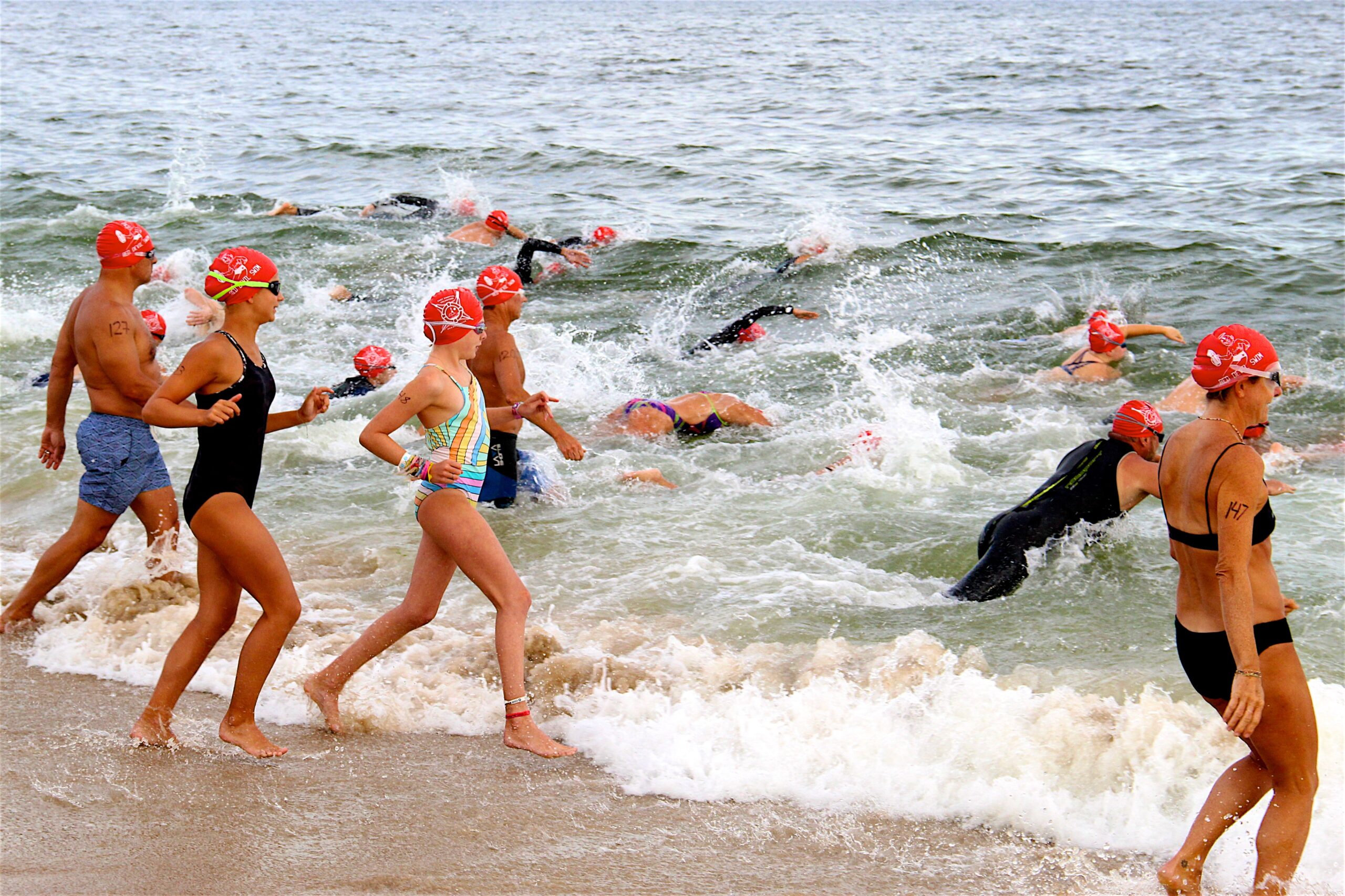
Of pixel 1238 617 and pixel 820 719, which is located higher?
pixel 1238 617

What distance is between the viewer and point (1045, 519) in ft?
22.3

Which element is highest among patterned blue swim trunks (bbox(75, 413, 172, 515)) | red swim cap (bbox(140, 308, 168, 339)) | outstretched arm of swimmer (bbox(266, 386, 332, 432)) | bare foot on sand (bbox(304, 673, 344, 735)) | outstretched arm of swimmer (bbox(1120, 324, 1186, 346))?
outstretched arm of swimmer (bbox(266, 386, 332, 432))

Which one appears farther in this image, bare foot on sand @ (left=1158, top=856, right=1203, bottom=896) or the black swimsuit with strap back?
the black swimsuit with strap back

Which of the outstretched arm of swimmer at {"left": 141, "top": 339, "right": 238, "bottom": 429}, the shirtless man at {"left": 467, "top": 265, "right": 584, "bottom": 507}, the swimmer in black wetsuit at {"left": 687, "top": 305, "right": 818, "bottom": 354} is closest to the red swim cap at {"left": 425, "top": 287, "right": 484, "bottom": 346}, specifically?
the outstretched arm of swimmer at {"left": 141, "top": 339, "right": 238, "bottom": 429}

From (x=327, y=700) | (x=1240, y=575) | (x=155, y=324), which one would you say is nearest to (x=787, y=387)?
(x=155, y=324)

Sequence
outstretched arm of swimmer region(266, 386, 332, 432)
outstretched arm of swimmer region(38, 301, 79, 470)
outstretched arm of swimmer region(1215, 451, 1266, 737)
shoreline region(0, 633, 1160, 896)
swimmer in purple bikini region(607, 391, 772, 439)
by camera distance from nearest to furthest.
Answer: outstretched arm of swimmer region(1215, 451, 1266, 737)
shoreline region(0, 633, 1160, 896)
outstretched arm of swimmer region(266, 386, 332, 432)
outstretched arm of swimmer region(38, 301, 79, 470)
swimmer in purple bikini region(607, 391, 772, 439)

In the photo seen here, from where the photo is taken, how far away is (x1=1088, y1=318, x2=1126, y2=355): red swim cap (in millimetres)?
11641

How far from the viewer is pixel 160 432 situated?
10.6m

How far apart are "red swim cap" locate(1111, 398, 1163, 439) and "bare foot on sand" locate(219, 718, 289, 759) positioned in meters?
4.77

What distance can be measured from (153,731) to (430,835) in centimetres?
144

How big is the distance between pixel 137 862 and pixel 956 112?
2825 cm

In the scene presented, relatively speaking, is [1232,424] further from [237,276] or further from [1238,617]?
Result: [237,276]

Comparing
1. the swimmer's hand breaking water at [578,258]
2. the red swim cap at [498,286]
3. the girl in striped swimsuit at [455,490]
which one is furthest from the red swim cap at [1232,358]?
the swimmer's hand breaking water at [578,258]

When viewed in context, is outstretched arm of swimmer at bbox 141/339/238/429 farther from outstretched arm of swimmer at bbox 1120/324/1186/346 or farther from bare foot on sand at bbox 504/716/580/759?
outstretched arm of swimmer at bbox 1120/324/1186/346
